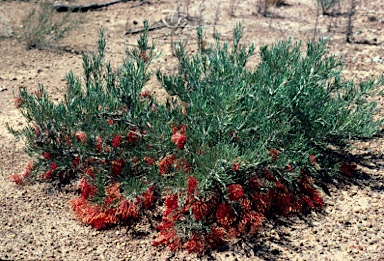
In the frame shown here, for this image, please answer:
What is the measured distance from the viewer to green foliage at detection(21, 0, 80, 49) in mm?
8180

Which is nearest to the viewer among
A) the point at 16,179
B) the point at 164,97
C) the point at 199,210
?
the point at 199,210

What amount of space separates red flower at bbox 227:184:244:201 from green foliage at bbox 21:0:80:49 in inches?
183

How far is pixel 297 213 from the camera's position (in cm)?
491

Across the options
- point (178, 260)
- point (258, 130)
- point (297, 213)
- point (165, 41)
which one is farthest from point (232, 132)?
point (165, 41)

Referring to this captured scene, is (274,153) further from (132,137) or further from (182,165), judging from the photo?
(132,137)

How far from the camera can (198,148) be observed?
15.3 ft

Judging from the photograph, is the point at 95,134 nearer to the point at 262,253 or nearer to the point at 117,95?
the point at 117,95

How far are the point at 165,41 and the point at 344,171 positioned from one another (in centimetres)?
380

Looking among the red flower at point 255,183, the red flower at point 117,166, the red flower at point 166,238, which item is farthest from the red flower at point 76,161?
the red flower at point 255,183

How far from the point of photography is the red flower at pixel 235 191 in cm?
451

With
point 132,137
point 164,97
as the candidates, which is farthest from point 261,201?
point 164,97

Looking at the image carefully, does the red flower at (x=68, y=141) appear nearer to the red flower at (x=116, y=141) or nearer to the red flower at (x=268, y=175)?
the red flower at (x=116, y=141)

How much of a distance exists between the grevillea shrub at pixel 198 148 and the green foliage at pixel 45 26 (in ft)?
10.8

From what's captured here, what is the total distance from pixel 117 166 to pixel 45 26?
13.8ft
